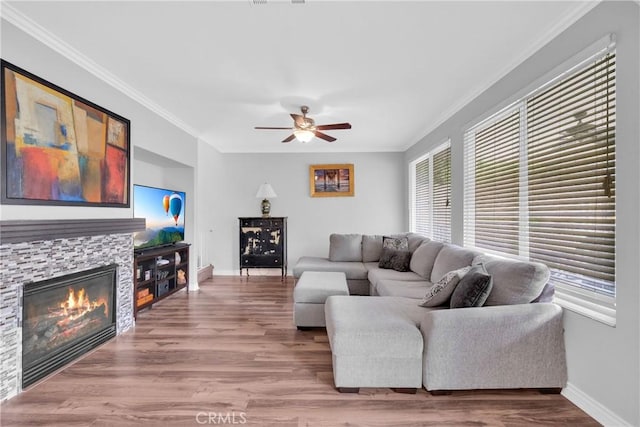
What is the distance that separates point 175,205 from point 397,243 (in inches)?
133

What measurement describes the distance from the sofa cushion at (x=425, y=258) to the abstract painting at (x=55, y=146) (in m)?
3.48

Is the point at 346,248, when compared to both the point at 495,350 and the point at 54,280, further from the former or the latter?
the point at 54,280

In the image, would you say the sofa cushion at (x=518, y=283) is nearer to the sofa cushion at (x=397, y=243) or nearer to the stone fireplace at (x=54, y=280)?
the sofa cushion at (x=397, y=243)

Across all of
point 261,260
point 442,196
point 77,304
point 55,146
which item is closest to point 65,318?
point 77,304

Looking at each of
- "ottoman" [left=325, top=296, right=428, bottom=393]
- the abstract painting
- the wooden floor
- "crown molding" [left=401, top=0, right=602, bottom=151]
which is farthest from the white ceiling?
the wooden floor

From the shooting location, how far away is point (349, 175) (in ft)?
18.9

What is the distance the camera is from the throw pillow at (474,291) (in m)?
2.11

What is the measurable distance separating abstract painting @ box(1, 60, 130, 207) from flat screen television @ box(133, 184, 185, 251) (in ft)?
1.93

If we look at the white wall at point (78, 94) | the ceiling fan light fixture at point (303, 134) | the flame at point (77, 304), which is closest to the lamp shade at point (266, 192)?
the white wall at point (78, 94)

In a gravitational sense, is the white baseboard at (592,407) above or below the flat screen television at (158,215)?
below

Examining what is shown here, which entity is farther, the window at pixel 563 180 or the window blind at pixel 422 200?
the window blind at pixel 422 200

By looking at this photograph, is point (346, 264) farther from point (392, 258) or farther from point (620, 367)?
point (620, 367)

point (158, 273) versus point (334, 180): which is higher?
point (334, 180)

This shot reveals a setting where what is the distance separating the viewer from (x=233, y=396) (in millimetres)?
1976
